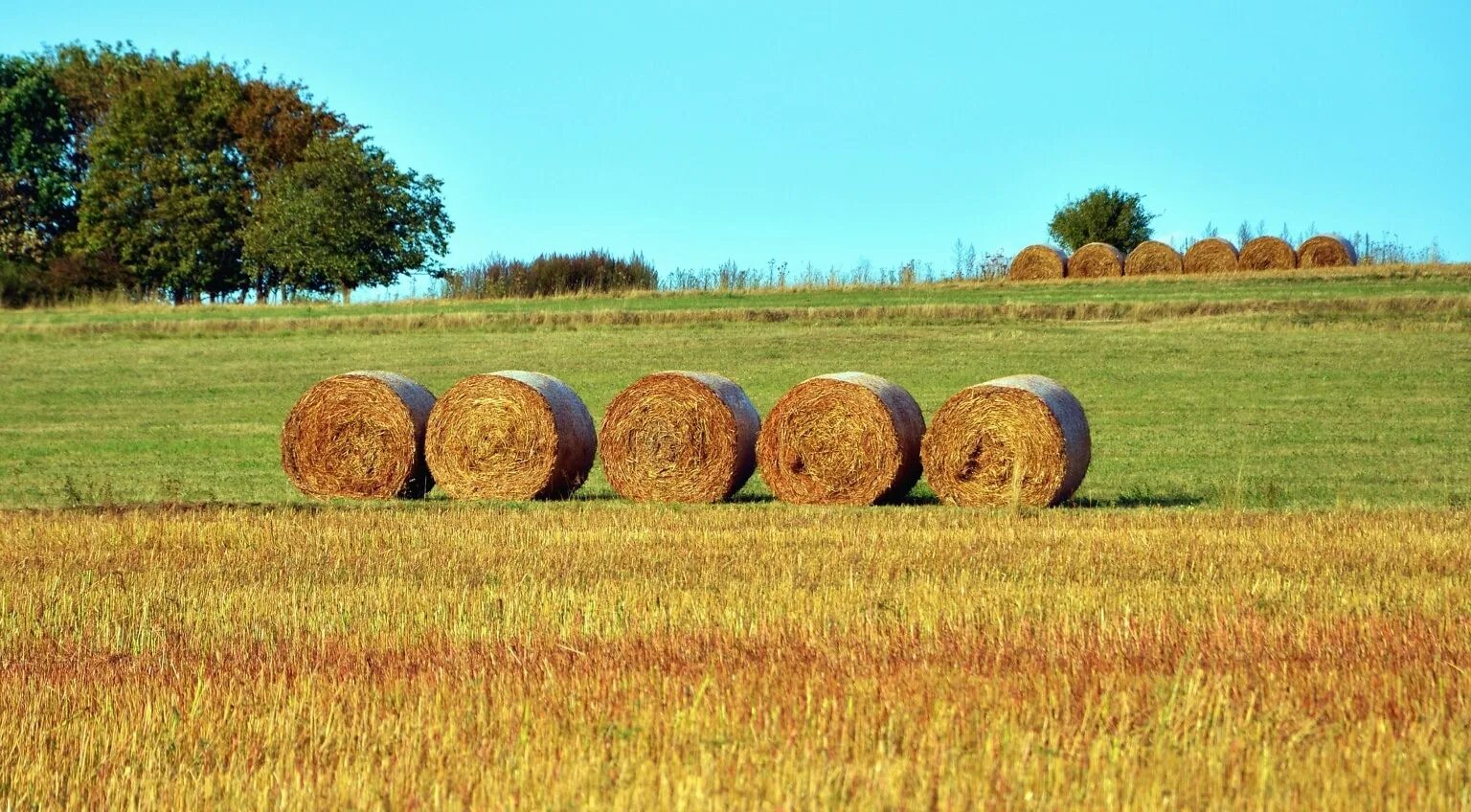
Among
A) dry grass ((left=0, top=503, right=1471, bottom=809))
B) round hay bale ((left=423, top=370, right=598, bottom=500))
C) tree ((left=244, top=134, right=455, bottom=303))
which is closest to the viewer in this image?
dry grass ((left=0, top=503, right=1471, bottom=809))

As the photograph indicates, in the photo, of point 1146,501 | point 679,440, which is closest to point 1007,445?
point 1146,501

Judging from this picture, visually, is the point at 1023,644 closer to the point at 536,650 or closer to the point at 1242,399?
the point at 536,650

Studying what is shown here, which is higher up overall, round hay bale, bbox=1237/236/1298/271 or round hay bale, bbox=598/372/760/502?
round hay bale, bbox=1237/236/1298/271

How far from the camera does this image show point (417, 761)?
18.3 feet

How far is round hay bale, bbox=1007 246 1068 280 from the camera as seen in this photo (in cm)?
4744

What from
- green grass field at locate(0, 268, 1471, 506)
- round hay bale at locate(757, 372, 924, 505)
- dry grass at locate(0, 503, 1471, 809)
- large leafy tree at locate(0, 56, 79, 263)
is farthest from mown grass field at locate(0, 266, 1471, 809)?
large leafy tree at locate(0, 56, 79, 263)

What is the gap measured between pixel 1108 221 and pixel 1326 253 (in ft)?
71.3

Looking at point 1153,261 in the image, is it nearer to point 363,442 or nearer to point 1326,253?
point 1326,253

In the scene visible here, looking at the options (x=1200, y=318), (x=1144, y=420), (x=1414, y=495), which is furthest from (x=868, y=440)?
(x=1200, y=318)

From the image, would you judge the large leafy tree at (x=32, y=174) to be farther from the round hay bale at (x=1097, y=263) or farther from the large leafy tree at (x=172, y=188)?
the round hay bale at (x=1097, y=263)

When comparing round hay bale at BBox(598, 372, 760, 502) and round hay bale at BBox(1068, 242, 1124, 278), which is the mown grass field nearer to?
round hay bale at BBox(598, 372, 760, 502)

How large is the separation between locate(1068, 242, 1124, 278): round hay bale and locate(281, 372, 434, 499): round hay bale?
105 feet

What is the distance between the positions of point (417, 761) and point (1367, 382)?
23.7 metres

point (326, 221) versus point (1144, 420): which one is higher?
point (326, 221)
